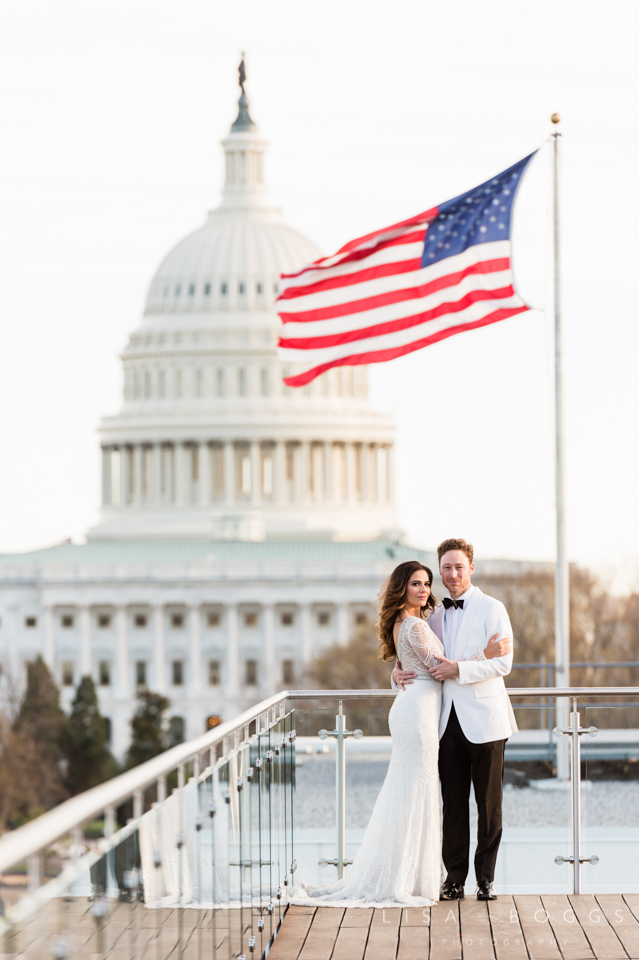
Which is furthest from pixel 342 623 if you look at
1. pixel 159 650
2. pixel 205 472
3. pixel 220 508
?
pixel 205 472

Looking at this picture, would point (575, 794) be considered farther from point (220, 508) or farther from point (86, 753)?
point (220, 508)

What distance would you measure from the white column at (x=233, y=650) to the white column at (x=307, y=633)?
15.0 feet

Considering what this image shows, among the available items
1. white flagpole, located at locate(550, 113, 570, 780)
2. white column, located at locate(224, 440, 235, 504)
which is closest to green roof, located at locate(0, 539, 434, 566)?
white column, located at locate(224, 440, 235, 504)

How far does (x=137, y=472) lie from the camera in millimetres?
137500

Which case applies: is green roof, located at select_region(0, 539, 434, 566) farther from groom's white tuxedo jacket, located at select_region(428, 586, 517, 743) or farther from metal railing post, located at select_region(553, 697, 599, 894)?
groom's white tuxedo jacket, located at select_region(428, 586, 517, 743)

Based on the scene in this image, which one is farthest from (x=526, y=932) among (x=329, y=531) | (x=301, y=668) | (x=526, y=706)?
(x=329, y=531)

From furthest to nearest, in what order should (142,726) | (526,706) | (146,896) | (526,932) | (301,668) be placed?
1. (301,668)
2. (142,726)
3. (526,706)
4. (526,932)
5. (146,896)

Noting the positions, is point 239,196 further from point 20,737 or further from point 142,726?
point 20,737

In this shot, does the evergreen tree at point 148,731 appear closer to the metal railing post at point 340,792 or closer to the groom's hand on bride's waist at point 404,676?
the metal railing post at point 340,792

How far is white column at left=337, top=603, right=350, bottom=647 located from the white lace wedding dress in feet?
360

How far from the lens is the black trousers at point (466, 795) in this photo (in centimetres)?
1077

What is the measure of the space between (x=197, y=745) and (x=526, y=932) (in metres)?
3.32

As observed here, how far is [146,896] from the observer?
22.0ft

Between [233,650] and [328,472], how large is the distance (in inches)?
816
